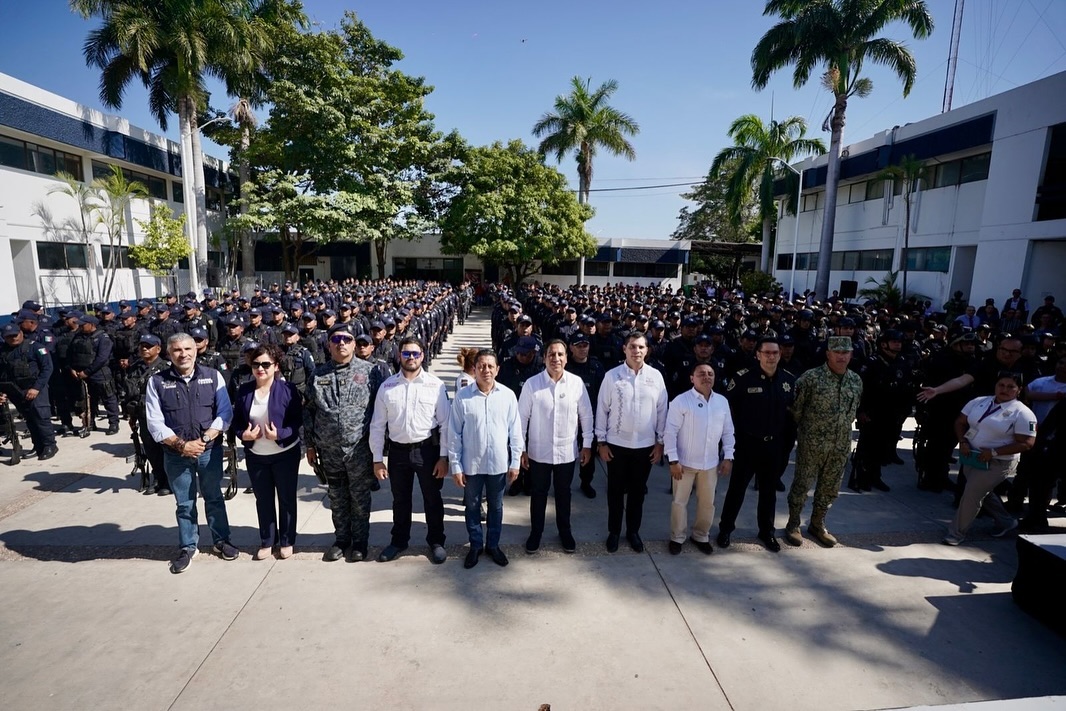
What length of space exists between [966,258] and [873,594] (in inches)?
751

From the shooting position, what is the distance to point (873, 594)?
3.99m

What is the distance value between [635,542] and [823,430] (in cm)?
192

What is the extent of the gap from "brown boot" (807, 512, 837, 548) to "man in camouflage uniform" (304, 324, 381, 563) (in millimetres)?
4035

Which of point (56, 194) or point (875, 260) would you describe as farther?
point (875, 260)

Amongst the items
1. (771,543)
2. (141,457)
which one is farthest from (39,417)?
(771,543)

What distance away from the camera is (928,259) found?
63.6ft

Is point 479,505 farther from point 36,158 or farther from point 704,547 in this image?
point 36,158

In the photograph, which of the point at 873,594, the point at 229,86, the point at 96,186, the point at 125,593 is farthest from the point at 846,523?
the point at 229,86

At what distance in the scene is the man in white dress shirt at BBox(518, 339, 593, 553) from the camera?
4.31 metres

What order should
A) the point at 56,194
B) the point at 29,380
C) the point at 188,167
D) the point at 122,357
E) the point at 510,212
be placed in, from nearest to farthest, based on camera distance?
1. the point at 29,380
2. the point at 122,357
3. the point at 56,194
4. the point at 188,167
5. the point at 510,212

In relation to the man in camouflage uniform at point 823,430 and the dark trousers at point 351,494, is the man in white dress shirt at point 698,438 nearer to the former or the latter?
the man in camouflage uniform at point 823,430

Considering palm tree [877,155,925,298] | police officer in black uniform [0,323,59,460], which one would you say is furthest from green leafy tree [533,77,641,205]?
police officer in black uniform [0,323,59,460]

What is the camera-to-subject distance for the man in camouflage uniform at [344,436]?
4.16m

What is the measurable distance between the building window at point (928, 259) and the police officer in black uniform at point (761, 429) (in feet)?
60.0
